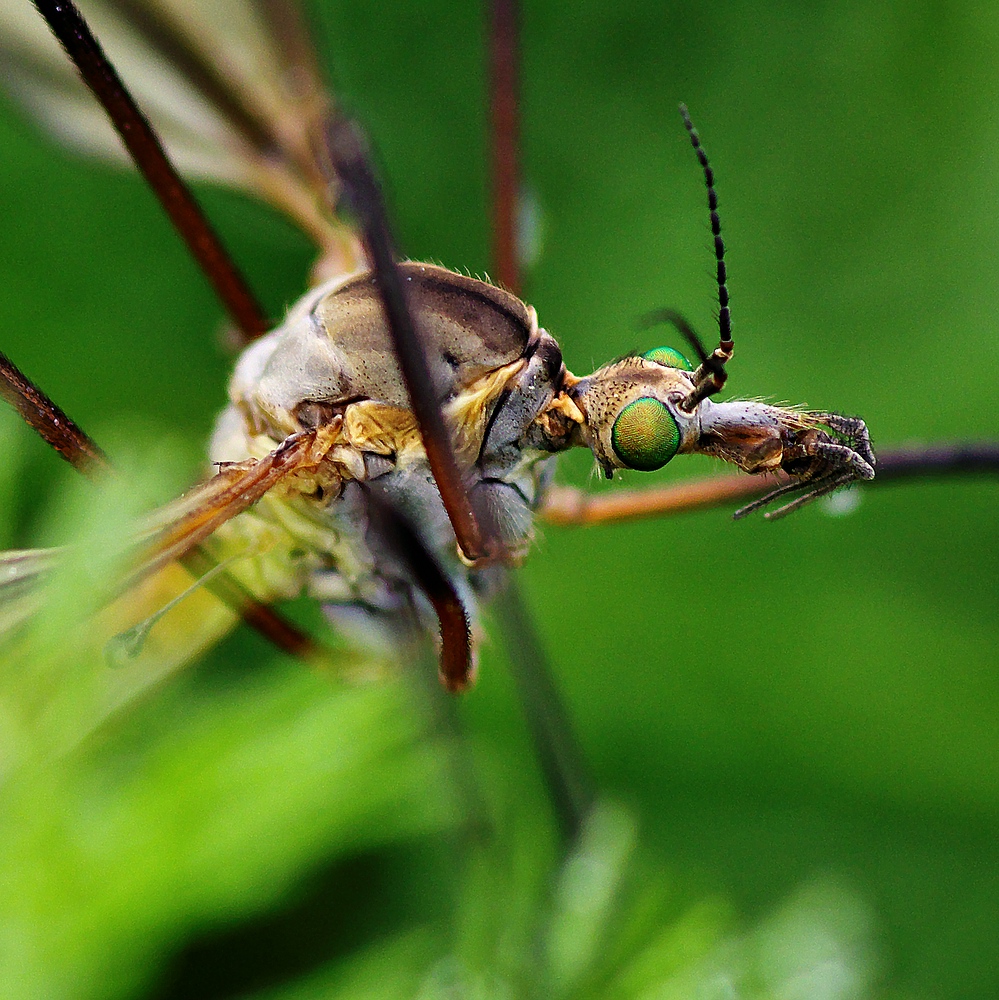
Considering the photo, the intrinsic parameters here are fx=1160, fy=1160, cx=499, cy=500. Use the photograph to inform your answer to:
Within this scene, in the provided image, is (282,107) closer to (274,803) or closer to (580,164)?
(580,164)

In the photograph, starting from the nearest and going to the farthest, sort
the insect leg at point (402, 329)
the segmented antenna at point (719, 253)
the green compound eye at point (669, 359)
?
the insect leg at point (402, 329)
the segmented antenna at point (719, 253)
the green compound eye at point (669, 359)

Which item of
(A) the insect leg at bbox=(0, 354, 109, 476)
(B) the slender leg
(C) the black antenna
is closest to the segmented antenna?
(C) the black antenna

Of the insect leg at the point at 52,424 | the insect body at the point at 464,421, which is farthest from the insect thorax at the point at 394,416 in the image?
the insect leg at the point at 52,424

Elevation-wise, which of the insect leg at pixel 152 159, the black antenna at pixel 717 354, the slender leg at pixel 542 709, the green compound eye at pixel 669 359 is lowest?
the slender leg at pixel 542 709

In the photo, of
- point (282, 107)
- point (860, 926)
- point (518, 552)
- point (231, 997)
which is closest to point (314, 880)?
point (231, 997)

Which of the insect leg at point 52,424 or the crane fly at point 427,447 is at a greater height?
the crane fly at point 427,447

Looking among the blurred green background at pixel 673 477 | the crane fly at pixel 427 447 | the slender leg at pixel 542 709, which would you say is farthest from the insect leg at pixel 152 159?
the slender leg at pixel 542 709

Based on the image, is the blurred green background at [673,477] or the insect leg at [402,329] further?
the blurred green background at [673,477]

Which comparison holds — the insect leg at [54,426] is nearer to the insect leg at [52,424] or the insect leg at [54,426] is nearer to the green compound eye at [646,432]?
the insect leg at [52,424]

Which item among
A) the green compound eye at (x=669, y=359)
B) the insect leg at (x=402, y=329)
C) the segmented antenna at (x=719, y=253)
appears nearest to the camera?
the insect leg at (x=402, y=329)
